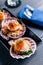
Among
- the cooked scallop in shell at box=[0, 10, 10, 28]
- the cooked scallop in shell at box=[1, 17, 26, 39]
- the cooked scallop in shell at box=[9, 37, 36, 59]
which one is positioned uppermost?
the cooked scallop in shell at box=[0, 10, 10, 28]

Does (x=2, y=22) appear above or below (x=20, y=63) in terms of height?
above

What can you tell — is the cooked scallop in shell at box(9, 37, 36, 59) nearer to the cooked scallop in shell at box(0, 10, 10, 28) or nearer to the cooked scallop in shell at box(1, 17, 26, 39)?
the cooked scallop in shell at box(1, 17, 26, 39)

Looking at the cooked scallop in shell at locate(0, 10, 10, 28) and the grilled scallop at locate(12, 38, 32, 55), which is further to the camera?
the cooked scallop in shell at locate(0, 10, 10, 28)

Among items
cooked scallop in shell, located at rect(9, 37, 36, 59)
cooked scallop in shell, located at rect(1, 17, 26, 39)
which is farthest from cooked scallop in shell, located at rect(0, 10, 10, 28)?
cooked scallop in shell, located at rect(9, 37, 36, 59)

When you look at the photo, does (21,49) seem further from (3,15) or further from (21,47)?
(3,15)

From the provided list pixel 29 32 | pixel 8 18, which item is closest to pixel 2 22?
pixel 8 18

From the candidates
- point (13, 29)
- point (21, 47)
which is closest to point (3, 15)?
point (13, 29)

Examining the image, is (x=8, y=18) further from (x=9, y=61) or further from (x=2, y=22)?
(x=9, y=61)

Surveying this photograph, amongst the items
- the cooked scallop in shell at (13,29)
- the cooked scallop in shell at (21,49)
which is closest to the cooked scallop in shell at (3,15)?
the cooked scallop in shell at (13,29)
